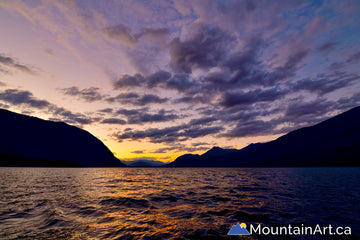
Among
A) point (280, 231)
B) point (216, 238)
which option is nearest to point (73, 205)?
point (216, 238)

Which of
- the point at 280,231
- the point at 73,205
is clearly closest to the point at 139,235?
the point at 280,231

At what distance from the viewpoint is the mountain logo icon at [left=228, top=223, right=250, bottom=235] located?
1022cm

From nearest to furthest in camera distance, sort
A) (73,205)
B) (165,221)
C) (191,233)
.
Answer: (191,233)
(165,221)
(73,205)

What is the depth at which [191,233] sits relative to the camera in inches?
398

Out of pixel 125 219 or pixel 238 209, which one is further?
pixel 238 209

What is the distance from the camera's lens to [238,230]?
10.7m

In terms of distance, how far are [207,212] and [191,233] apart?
16.1 feet

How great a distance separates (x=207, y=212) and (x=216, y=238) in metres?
5.45

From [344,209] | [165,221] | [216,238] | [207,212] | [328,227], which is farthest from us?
[344,209]

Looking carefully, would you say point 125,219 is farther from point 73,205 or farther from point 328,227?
point 328,227

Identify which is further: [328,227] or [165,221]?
[165,221]

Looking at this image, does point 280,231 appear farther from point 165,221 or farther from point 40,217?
point 40,217

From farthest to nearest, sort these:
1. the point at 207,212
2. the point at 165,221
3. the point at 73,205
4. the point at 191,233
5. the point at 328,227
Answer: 1. the point at 73,205
2. the point at 207,212
3. the point at 165,221
4. the point at 328,227
5. the point at 191,233

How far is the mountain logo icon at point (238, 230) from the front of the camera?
33.5 ft
